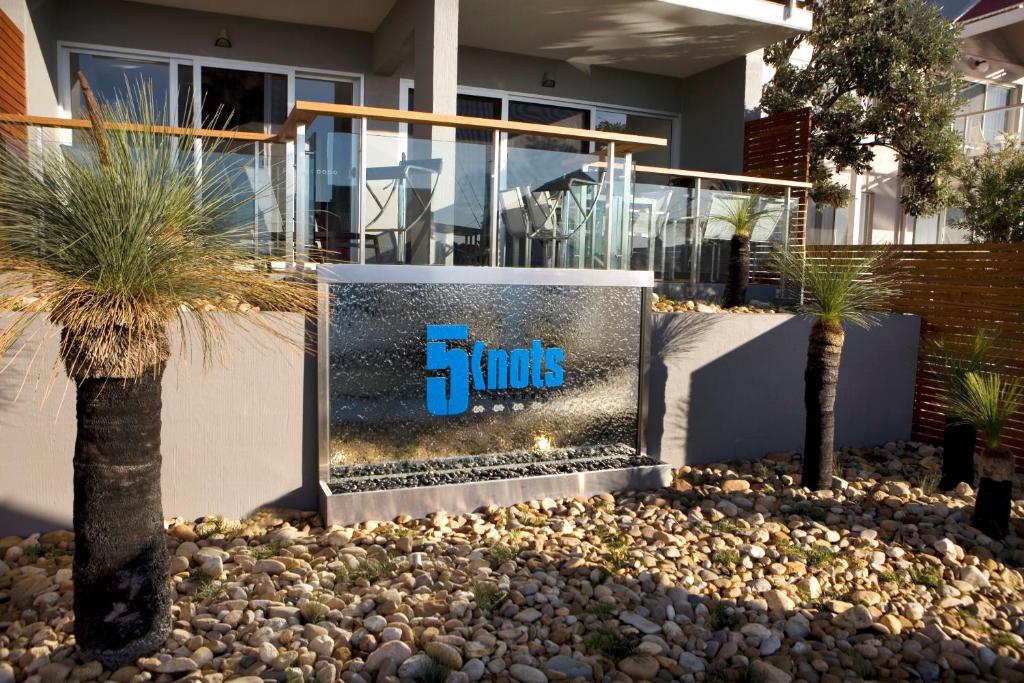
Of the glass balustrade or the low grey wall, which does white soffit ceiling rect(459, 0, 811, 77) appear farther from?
the low grey wall

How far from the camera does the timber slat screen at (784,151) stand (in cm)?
854

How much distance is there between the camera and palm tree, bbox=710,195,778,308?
24.7 feet

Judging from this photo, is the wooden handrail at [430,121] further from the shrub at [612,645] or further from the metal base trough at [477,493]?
the shrub at [612,645]

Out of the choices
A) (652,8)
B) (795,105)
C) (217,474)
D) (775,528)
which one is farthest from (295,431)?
(795,105)

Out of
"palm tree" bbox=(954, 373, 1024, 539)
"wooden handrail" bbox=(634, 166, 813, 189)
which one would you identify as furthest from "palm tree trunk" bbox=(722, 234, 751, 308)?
"palm tree" bbox=(954, 373, 1024, 539)

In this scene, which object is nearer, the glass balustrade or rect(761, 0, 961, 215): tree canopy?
the glass balustrade

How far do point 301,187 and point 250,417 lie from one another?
59.1 inches

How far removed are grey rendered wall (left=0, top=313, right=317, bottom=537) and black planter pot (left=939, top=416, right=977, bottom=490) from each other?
16.0ft

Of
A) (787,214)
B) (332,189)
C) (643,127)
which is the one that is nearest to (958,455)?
(787,214)

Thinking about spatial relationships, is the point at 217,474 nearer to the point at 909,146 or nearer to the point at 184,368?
the point at 184,368

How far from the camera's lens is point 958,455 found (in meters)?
6.03

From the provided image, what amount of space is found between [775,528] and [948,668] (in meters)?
1.51

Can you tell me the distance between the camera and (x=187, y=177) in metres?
3.07

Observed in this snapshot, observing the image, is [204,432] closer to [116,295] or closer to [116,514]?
[116,514]
